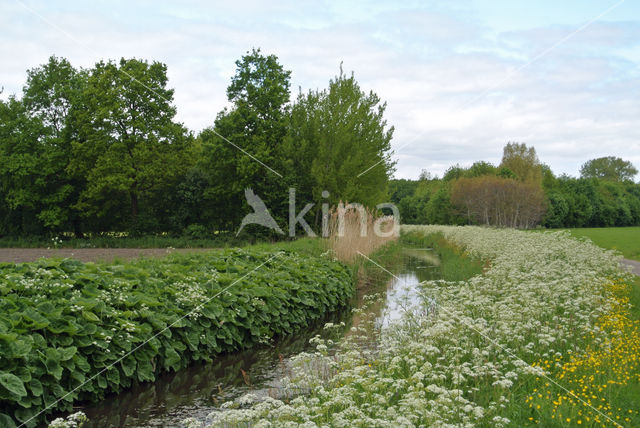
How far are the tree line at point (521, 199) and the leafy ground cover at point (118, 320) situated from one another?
3548cm

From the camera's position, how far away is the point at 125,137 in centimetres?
2853

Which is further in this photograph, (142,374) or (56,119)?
A: (56,119)

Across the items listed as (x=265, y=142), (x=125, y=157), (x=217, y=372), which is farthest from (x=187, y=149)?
(x=217, y=372)

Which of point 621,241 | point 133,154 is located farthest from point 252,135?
point 621,241

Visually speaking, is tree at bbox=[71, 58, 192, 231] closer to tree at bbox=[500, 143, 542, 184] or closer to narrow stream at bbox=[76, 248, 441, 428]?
narrow stream at bbox=[76, 248, 441, 428]

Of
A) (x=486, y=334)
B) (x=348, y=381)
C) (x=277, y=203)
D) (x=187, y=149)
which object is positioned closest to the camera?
(x=348, y=381)

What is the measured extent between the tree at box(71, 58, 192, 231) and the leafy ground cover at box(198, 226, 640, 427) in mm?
22911

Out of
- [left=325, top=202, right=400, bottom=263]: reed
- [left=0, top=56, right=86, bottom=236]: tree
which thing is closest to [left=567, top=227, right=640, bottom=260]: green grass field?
[left=325, top=202, right=400, bottom=263]: reed

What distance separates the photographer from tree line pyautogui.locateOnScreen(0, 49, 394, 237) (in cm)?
2684

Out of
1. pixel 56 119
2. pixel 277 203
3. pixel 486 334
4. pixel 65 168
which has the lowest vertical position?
pixel 486 334

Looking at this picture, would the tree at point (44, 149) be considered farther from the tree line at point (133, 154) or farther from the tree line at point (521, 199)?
Result: the tree line at point (521, 199)

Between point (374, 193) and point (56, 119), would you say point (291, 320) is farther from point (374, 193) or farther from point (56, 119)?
point (56, 119)

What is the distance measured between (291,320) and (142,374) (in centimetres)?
347

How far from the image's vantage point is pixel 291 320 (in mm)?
9156
